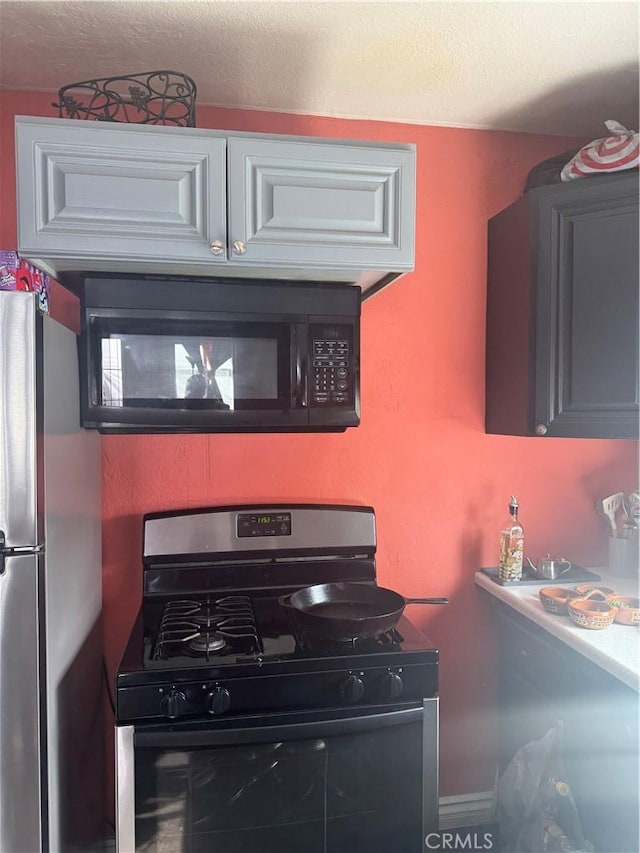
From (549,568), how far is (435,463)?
481 mm

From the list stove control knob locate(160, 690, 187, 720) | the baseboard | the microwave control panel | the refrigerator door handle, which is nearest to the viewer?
the refrigerator door handle

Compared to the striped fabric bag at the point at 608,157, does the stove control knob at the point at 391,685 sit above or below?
below

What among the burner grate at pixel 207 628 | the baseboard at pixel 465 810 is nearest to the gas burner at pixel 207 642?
the burner grate at pixel 207 628

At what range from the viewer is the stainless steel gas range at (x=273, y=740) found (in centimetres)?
127

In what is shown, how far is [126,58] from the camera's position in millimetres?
1556

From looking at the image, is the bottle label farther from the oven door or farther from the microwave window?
the microwave window

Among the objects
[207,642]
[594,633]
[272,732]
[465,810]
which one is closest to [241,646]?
[207,642]

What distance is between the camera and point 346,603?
167 centimetres

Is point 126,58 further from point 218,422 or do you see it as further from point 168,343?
point 218,422

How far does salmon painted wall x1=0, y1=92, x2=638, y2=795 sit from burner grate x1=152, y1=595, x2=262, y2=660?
268 mm

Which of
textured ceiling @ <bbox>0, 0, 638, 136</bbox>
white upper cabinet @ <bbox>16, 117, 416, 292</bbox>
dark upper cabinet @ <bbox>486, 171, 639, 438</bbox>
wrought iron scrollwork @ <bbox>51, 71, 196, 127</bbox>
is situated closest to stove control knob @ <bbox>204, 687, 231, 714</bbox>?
white upper cabinet @ <bbox>16, 117, 416, 292</bbox>

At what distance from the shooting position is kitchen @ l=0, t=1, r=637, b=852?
5.88ft

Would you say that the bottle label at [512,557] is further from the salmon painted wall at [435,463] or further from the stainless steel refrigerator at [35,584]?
the stainless steel refrigerator at [35,584]

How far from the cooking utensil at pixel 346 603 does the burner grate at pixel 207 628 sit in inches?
4.7
